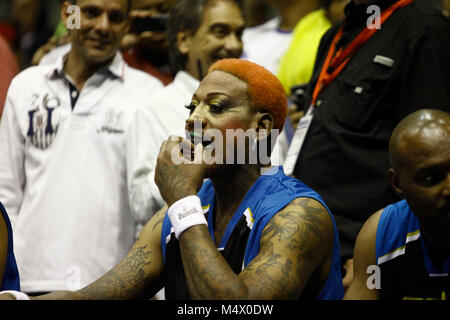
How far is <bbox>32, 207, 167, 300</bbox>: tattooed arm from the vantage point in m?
3.11

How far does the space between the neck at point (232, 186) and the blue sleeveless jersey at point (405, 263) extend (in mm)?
553

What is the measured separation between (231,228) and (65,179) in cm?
144

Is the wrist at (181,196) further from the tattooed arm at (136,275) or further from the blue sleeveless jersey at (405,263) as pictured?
the blue sleeveless jersey at (405,263)

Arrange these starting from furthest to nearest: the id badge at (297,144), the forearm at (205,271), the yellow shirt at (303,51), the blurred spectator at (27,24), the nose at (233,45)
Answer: the blurred spectator at (27,24), the yellow shirt at (303,51), the nose at (233,45), the id badge at (297,144), the forearm at (205,271)

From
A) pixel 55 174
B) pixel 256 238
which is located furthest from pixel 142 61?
pixel 256 238

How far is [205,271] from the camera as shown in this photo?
9.04ft

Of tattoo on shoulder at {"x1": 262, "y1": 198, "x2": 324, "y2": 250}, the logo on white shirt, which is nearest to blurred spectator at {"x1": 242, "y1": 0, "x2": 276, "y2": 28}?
the logo on white shirt

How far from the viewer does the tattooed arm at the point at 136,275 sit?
3111mm

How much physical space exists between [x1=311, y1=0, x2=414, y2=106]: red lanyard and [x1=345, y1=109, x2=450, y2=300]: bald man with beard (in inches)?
36.3

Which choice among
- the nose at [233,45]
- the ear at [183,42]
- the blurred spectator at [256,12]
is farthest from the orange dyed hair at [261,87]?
the blurred spectator at [256,12]

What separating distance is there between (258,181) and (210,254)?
0.53m

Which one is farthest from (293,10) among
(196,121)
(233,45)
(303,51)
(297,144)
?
(196,121)

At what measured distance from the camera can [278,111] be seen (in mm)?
3318
